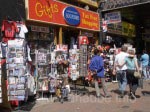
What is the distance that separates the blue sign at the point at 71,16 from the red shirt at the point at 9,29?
4595mm

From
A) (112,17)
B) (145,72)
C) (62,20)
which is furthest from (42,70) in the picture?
(145,72)

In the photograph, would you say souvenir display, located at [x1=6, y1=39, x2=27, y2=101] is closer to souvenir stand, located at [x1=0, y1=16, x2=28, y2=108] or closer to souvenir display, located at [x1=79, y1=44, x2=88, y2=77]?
souvenir stand, located at [x1=0, y1=16, x2=28, y2=108]

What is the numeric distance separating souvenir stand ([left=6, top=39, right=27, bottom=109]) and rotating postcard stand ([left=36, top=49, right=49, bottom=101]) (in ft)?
6.82

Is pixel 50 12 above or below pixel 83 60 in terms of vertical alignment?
above

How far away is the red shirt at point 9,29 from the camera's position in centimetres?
1122

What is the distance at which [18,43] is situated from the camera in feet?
34.0

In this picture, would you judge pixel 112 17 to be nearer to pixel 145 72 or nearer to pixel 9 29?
pixel 145 72

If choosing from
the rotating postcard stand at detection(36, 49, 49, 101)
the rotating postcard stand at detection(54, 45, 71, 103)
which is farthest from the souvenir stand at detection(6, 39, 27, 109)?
the rotating postcard stand at detection(36, 49, 49, 101)

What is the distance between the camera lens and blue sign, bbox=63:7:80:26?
51.9 ft

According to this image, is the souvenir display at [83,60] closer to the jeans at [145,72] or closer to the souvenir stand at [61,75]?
the souvenir stand at [61,75]

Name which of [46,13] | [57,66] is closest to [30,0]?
[46,13]

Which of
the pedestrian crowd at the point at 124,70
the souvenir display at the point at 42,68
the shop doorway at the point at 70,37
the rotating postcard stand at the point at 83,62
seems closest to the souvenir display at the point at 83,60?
the rotating postcard stand at the point at 83,62

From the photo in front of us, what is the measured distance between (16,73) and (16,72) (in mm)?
31

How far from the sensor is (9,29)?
11.3 metres
